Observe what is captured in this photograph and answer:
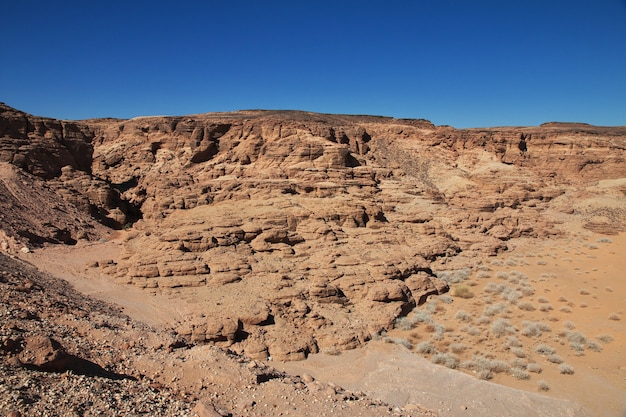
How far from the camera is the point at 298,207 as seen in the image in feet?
71.2

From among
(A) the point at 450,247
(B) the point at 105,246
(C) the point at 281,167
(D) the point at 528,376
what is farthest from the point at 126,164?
(D) the point at 528,376

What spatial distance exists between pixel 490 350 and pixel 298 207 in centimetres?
1132

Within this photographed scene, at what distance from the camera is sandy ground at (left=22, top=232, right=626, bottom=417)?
11.6 meters

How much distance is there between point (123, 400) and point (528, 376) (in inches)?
486

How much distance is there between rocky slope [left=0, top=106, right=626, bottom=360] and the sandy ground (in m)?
1.06

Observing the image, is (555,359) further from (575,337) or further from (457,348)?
(457,348)

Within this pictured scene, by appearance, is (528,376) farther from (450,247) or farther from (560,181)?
(560,181)

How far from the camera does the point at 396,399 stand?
1134 centimetres

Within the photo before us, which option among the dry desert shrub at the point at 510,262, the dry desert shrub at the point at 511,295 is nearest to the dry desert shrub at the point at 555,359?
the dry desert shrub at the point at 511,295

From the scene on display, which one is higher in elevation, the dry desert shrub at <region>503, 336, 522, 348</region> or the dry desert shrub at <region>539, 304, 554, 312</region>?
the dry desert shrub at <region>539, 304, 554, 312</region>

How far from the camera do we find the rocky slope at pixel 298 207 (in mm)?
16094

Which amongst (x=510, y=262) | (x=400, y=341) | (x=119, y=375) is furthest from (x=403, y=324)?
(x=510, y=262)

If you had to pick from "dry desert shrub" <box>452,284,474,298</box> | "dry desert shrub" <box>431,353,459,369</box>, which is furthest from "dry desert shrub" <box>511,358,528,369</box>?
"dry desert shrub" <box>452,284,474,298</box>

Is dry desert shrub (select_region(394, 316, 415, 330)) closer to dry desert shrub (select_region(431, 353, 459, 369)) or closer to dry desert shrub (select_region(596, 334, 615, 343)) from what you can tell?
dry desert shrub (select_region(431, 353, 459, 369))
